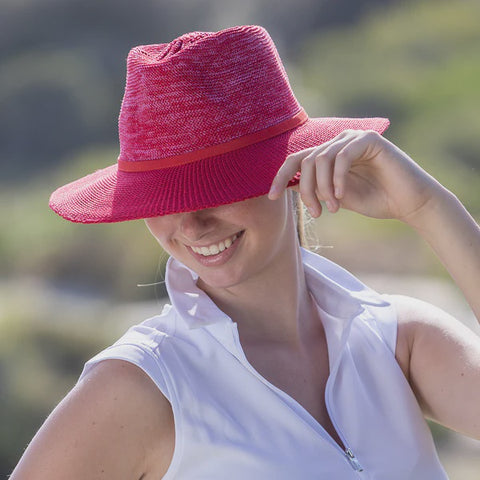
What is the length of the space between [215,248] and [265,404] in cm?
31

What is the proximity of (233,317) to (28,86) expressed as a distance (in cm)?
998

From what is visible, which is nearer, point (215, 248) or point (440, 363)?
point (215, 248)

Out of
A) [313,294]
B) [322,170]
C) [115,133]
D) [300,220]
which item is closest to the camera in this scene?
[322,170]

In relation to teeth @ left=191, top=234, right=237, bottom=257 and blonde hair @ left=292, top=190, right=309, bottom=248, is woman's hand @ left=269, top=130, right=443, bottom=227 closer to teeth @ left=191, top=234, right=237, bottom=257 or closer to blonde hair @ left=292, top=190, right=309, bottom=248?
teeth @ left=191, top=234, right=237, bottom=257

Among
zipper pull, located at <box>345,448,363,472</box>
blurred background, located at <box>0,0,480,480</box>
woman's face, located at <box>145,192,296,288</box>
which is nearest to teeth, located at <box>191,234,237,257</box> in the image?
woman's face, located at <box>145,192,296,288</box>

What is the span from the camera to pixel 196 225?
1.89 meters

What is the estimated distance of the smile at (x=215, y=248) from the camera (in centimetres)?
192

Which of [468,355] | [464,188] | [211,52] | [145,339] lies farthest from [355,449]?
[464,188]

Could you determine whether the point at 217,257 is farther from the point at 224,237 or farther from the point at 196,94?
the point at 196,94

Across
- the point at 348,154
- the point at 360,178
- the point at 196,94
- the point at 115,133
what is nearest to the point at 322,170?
the point at 348,154

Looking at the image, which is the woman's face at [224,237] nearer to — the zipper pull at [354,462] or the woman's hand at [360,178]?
the woman's hand at [360,178]

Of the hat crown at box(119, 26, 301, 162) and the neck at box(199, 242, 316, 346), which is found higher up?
the hat crown at box(119, 26, 301, 162)

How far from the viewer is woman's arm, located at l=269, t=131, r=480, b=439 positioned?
5.70 ft

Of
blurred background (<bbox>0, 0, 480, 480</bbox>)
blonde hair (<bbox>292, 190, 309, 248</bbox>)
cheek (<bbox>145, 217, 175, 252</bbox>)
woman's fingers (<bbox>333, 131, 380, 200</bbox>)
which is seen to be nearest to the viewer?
woman's fingers (<bbox>333, 131, 380, 200</bbox>)
